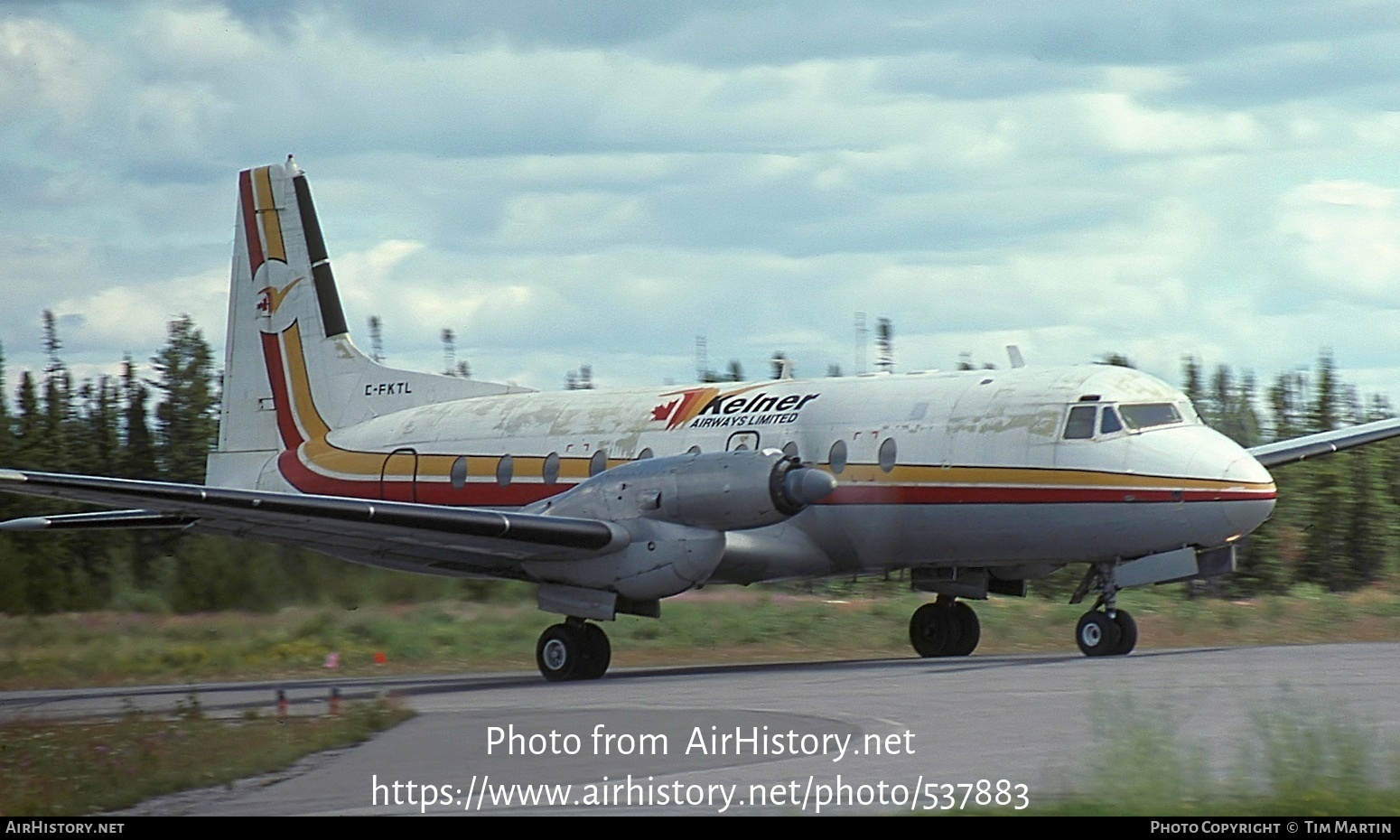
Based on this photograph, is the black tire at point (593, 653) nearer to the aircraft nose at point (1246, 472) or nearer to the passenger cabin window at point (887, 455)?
the passenger cabin window at point (887, 455)

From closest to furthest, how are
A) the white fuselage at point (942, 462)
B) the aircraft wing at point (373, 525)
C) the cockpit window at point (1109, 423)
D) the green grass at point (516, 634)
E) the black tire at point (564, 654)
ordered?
the aircraft wing at point (373, 525), the white fuselage at point (942, 462), the cockpit window at point (1109, 423), the black tire at point (564, 654), the green grass at point (516, 634)

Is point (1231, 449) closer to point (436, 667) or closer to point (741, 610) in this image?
point (741, 610)

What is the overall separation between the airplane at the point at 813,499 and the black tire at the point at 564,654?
0.02 metres

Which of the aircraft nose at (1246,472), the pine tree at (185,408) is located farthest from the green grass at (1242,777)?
the pine tree at (185,408)

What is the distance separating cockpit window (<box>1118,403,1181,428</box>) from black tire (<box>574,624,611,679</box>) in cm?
645

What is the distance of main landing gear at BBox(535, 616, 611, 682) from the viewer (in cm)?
1962

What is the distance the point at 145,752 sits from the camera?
40.2 ft

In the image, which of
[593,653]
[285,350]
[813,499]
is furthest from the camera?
[285,350]

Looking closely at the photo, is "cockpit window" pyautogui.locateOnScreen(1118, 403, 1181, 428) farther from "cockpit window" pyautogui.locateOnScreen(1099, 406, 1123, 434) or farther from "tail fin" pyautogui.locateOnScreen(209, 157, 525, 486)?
"tail fin" pyautogui.locateOnScreen(209, 157, 525, 486)

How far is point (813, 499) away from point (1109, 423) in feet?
11.6

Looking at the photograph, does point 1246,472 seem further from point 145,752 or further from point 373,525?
point 145,752

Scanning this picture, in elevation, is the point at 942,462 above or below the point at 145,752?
above

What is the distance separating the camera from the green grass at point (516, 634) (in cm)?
2248

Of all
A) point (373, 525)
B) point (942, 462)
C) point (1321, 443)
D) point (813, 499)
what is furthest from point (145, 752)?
point (1321, 443)
